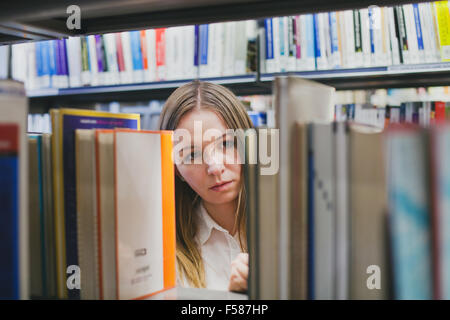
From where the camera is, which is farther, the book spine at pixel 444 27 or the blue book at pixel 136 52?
the blue book at pixel 136 52

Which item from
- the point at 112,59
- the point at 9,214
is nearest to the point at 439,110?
the point at 112,59

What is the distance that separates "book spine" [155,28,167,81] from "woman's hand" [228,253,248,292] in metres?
1.52

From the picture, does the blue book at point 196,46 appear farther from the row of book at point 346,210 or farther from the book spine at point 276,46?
the row of book at point 346,210

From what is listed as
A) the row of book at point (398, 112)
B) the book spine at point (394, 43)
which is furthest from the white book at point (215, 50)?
the book spine at point (394, 43)

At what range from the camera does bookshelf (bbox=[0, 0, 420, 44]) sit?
2.54ft

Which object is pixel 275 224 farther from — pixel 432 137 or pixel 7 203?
pixel 7 203

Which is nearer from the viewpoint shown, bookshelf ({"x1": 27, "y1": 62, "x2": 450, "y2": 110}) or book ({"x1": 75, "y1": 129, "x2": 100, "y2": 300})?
book ({"x1": 75, "y1": 129, "x2": 100, "y2": 300})

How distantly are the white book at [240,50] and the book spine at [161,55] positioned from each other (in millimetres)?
407

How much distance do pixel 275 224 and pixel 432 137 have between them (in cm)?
25

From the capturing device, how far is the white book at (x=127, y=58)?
2.18m

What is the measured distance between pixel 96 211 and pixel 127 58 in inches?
68.6

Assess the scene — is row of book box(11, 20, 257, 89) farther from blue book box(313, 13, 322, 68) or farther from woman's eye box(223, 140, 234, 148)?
woman's eye box(223, 140, 234, 148)
